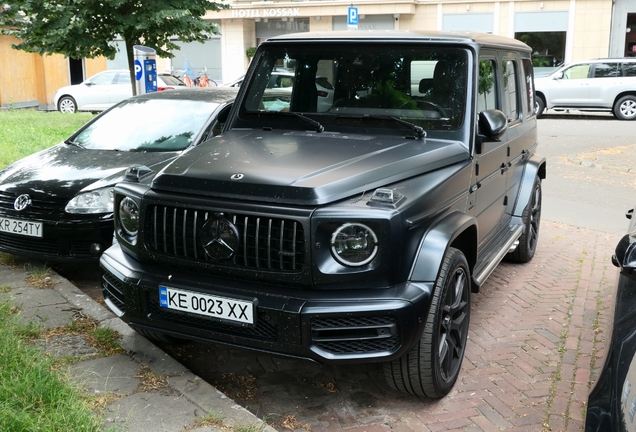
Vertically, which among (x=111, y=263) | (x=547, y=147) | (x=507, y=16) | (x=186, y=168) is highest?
(x=507, y=16)

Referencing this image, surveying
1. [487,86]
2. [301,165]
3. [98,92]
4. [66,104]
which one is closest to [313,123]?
[301,165]

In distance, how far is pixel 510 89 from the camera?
5.56m

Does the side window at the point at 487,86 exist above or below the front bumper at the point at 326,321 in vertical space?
above

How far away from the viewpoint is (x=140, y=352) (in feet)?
13.4

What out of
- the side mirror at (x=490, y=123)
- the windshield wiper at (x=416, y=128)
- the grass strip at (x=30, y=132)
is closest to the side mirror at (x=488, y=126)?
the side mirror at (x=490, y=123)

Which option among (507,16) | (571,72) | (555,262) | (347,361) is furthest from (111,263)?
(507,16)

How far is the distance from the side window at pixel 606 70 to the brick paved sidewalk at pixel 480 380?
16490 mm

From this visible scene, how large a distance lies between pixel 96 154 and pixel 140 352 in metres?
2.83

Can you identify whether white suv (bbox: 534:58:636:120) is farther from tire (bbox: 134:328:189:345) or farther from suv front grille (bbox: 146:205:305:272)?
suv front grille (bbox: 146:205:305:272)

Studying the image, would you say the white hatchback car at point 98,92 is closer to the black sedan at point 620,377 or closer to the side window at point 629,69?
the side window at point 629,69

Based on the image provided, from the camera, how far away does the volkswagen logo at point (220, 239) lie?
3.33 meters

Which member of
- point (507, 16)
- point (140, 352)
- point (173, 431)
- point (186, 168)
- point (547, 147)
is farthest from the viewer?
point (507, 16)

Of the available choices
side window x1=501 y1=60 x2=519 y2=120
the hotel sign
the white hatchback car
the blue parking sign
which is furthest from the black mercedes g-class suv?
the hotel sign

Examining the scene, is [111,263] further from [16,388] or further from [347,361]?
[347,361]
